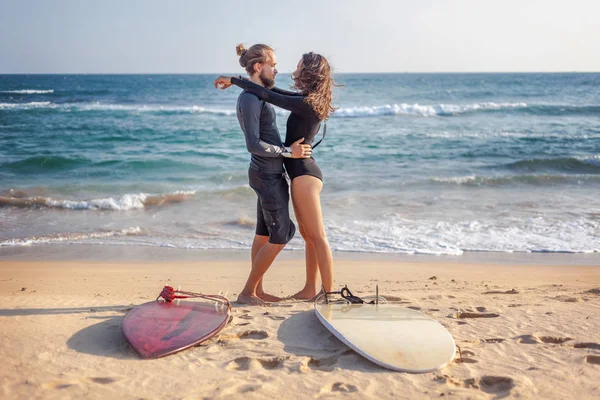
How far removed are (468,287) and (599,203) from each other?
605 cm

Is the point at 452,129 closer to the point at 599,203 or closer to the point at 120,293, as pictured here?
the point at 599,203

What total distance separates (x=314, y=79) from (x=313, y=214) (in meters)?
1.06

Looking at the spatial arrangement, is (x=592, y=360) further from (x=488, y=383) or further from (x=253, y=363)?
(x=253, y=363)

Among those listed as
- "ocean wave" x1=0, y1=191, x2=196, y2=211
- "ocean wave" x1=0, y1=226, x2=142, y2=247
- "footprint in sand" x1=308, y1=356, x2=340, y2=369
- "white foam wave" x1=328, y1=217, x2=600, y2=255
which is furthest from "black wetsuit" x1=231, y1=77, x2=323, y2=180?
"ocean wave" x1=0, y1=191, x2=196, y2=211

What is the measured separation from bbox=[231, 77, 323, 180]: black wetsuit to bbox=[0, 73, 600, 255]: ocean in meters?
3.22

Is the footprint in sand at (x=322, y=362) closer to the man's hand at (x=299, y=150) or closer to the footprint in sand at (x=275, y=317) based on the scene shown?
the footprint in sand at (x=275, y=317)

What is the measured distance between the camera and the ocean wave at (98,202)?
10078 mm

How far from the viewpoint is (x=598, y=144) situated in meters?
18.3

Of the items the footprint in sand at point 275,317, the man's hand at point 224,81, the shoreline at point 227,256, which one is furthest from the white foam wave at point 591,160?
the man's hand at point 224,81

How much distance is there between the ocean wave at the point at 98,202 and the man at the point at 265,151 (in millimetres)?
6109

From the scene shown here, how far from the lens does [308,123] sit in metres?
4.32

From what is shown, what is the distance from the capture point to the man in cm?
416

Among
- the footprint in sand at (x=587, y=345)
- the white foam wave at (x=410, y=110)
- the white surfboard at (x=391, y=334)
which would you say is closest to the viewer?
the white surfboard at (x=391, y=334)

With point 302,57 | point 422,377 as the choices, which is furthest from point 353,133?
point 422,377
